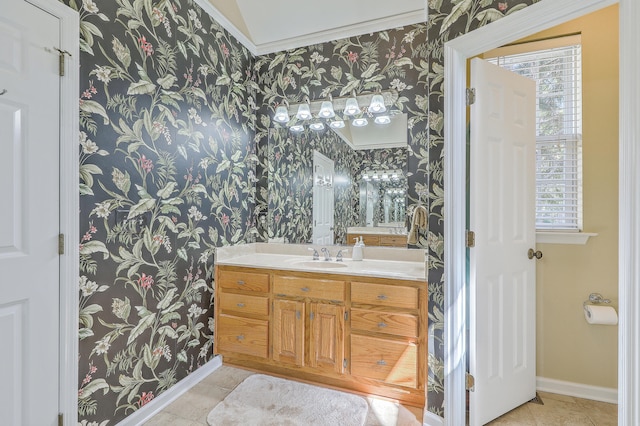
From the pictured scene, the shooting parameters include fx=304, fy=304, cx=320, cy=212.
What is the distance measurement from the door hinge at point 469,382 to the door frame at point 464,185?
9 cm

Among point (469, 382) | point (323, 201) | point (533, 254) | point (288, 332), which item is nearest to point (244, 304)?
point (288, 332)

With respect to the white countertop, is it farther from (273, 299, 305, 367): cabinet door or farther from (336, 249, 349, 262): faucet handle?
(273, 299, 305, 367): cabinet door

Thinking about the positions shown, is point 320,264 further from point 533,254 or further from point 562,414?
point 562,414

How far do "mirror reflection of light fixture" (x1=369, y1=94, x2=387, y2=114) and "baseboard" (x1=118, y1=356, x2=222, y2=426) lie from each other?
244cm

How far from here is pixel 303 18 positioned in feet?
8.54

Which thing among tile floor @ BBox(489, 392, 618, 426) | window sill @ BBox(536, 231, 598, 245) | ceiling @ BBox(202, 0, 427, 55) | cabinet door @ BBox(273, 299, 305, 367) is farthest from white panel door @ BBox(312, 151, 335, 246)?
tile floor @ BBox(489, 392, 618, 426)

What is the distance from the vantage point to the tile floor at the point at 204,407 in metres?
1.85

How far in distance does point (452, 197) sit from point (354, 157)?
1.15m

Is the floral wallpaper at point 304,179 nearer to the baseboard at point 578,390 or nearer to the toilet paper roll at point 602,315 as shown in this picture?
the toilet paper roll at point 602,315

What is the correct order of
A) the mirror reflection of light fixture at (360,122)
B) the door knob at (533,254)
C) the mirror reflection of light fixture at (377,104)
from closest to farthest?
the door knob at (533,254), the mirror reflection of light fixture at (377,104), the mirror reflection of light fixture at (360,122)

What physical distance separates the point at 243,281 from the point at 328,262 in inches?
27.8
